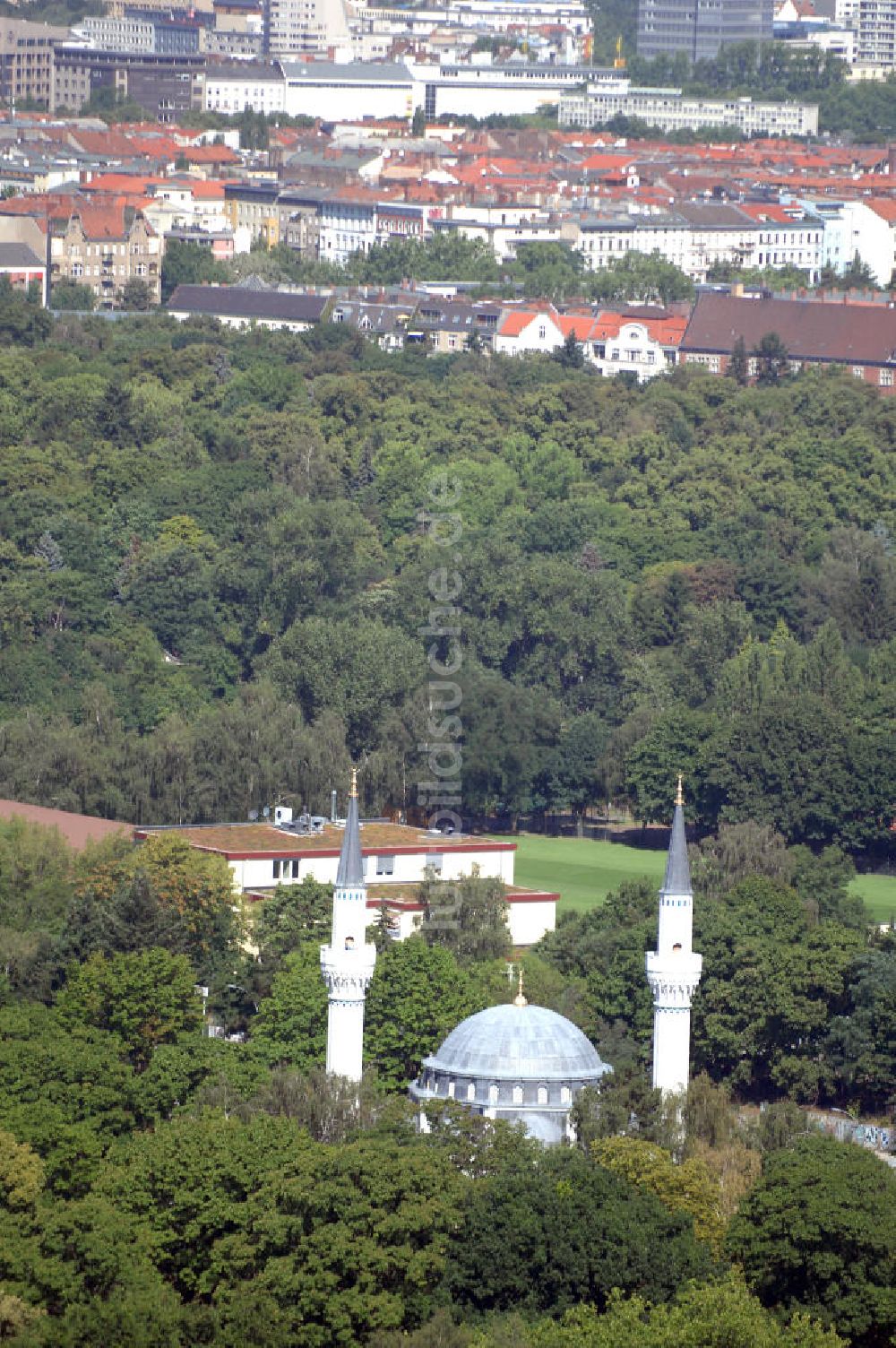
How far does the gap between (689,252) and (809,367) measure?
1479 inches

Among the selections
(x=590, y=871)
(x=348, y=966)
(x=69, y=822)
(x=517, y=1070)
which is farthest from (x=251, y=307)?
(x=517, y=1070)

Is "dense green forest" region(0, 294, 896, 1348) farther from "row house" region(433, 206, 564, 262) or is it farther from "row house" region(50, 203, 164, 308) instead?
"row house" region(433, 206, 564, 262)

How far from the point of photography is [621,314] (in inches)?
5625

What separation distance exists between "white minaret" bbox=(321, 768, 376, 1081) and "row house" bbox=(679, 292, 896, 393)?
79688 mm

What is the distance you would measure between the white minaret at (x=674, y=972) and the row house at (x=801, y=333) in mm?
78061

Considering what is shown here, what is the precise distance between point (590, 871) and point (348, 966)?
26105 millimetres

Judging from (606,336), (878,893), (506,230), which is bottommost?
(878,893)

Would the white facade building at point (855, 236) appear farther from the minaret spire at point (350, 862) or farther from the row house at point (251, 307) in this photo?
the minaret spire at point (350, 862)

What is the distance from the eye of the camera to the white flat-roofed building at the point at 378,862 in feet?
226

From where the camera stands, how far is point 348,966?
56.5m

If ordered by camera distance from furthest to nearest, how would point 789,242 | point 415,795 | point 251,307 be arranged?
point 789,242 → point 251,307 → point 415,795

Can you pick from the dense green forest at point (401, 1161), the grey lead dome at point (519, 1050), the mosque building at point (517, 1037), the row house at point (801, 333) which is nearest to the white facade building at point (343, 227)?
the row house at point (801, 333)

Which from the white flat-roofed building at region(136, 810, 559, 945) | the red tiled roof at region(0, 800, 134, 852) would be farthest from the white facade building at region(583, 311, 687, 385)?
the white flat-roofed building at region(136, 810, 559, 945)

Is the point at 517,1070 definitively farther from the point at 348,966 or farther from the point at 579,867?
the point at 579,867
